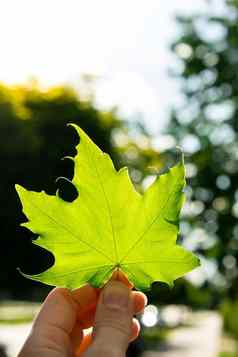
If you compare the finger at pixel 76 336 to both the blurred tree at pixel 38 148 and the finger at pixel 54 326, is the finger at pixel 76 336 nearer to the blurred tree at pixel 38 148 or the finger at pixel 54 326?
the finger at pixel 54 326

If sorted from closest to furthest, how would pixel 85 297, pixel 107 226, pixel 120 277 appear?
pixel 107 226
pixel 120 277
pixel 85 297

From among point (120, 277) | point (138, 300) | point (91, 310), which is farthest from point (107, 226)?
point (91, 310)

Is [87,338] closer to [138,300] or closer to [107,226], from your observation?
[138,300]

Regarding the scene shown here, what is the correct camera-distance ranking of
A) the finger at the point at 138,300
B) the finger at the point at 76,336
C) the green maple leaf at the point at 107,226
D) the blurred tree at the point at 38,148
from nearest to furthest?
the green maple leaf at the point at 107,226, the finger at the point at 138,300, the finger at the point at 76,336, the blurred tree at the point at 38,148

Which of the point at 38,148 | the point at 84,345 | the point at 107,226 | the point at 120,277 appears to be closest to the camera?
the point at 107,226

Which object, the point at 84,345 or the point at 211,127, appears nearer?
the point at 84,345

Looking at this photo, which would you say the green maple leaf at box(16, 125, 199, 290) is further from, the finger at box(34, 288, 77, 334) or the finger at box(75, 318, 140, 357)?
the finger at box(75, 318, 140, 357)

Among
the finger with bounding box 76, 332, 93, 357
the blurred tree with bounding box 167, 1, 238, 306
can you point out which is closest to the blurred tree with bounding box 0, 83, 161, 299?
the blurred tree with bounding box 167, 1, 238, 306

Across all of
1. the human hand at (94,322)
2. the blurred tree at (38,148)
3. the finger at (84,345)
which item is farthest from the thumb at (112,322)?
the blurred tree at (38,148)
